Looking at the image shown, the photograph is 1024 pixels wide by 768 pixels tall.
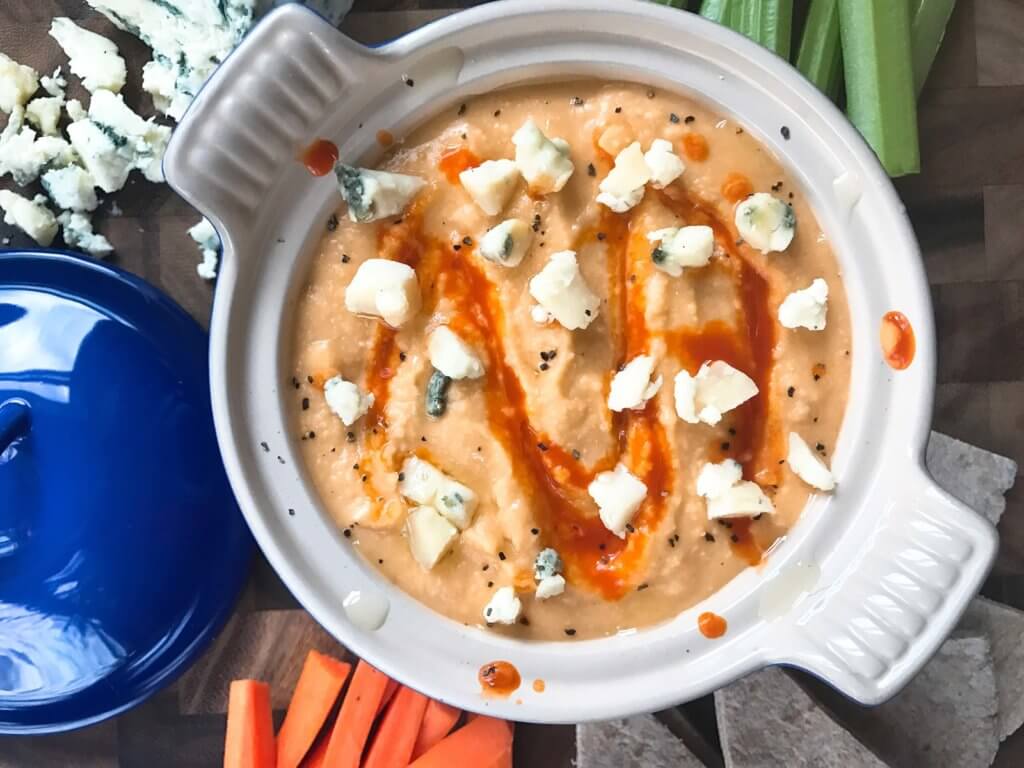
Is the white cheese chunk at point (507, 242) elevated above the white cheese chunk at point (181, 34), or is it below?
below

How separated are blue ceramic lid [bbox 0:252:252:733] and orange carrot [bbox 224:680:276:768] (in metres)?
0.13

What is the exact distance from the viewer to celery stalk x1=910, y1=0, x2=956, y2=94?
192 cm

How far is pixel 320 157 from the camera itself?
1699 millimetres

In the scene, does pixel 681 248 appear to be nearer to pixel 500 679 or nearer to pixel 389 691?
pixel 500 679

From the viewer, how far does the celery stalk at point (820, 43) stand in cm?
192

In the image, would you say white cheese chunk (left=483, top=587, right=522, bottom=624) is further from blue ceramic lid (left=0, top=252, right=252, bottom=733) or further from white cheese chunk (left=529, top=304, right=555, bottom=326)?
blue ceramic lid (left=0, top=252, right=252, bottom=733)

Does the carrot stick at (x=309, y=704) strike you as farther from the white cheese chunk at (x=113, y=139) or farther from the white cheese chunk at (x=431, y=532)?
the white cheese chunk at (x=113, y=139)

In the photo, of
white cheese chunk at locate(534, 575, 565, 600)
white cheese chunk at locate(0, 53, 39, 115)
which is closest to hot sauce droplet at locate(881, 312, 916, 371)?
white cheese chunk at locate(534, 575, 565, 600)

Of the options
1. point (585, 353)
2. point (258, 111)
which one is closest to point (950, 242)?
point (585, 353)

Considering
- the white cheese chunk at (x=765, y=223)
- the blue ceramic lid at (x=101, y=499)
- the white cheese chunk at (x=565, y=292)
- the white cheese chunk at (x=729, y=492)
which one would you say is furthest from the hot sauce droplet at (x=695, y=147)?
the blue ceramic lid at (x=101, y=499)

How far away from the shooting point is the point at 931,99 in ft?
6.53

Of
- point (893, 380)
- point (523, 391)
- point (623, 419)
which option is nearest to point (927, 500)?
point (893, 380)

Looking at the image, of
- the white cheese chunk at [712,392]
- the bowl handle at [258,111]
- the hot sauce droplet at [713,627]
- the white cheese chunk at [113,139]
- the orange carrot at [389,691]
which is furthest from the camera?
the orange carrot at [389,691]

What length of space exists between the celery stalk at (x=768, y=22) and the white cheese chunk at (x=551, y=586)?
104 centimetres
